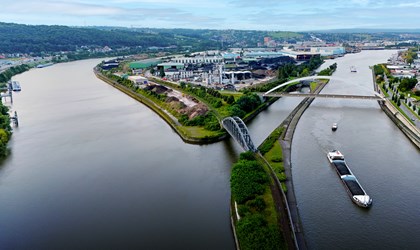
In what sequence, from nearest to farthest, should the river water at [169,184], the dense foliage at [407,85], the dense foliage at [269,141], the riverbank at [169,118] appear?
the river water at [169,184]
the dense foliage at [269,141]
the riverbank at [169,118]
the dense foliage at [407,85]

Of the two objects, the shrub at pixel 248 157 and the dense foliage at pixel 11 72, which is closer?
the shrub at pixel 248 157

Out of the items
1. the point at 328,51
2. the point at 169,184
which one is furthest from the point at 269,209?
the point at 328,51

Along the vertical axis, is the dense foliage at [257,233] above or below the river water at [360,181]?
above

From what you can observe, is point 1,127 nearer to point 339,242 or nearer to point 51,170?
point 51,170

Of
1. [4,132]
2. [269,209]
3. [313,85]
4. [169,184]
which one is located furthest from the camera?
[313,85]

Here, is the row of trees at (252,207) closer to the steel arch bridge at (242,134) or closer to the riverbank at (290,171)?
the riverbank at (290,171)

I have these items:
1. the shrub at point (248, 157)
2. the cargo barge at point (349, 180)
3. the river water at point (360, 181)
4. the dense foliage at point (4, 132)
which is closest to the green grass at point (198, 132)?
the river water at point (360, 181)

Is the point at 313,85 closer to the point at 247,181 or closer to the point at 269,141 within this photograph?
the point at 269,141

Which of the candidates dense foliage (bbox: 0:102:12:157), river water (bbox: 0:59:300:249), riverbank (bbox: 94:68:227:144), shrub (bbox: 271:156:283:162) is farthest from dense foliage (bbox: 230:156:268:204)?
dense foliage (bbox: 0:102:12:157)
